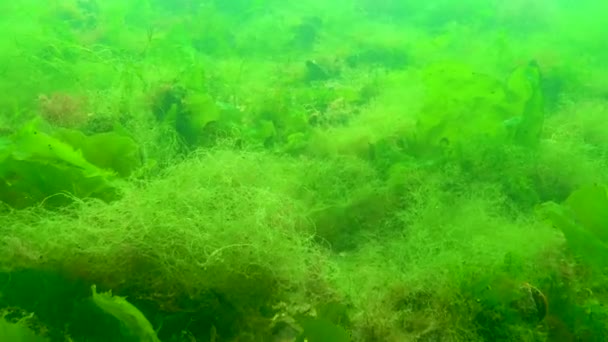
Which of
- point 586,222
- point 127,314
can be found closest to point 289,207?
point 127,314

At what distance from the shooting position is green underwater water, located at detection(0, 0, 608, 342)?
1.59 m

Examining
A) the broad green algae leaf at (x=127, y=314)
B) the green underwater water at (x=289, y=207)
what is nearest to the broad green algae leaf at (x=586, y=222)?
the green underwater water at (x=289, y=207)

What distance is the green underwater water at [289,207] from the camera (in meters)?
1.59

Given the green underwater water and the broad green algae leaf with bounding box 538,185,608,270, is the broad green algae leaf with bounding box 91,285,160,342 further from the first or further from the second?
the broad green algae leaf with bounding box 538,185,608,270

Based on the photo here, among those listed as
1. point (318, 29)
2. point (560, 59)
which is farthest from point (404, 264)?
point (318, 29)

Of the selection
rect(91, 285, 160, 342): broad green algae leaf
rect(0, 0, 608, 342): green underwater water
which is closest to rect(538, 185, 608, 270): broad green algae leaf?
rect(0, 0, 608, 342): green underwater water

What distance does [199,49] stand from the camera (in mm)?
8266

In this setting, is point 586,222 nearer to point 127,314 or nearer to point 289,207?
point 289,207

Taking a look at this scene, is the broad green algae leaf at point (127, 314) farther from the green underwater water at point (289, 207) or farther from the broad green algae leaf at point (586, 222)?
the broad green algae leaf at point (586, 222)

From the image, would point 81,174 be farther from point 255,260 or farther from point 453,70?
point 453,70

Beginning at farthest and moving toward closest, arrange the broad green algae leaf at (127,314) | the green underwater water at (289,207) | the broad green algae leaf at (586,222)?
the broad green algae leaf at (586,222) → the green underwater water at (289,207) → the broad green algae leaf at (127,314)

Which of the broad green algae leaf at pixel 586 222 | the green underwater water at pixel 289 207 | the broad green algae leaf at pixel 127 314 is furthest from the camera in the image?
the broad green algae leaf at pixel 586 222

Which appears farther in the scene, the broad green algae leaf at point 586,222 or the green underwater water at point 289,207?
the broad green algae leaf at point 586,222

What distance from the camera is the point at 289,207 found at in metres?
2.19
